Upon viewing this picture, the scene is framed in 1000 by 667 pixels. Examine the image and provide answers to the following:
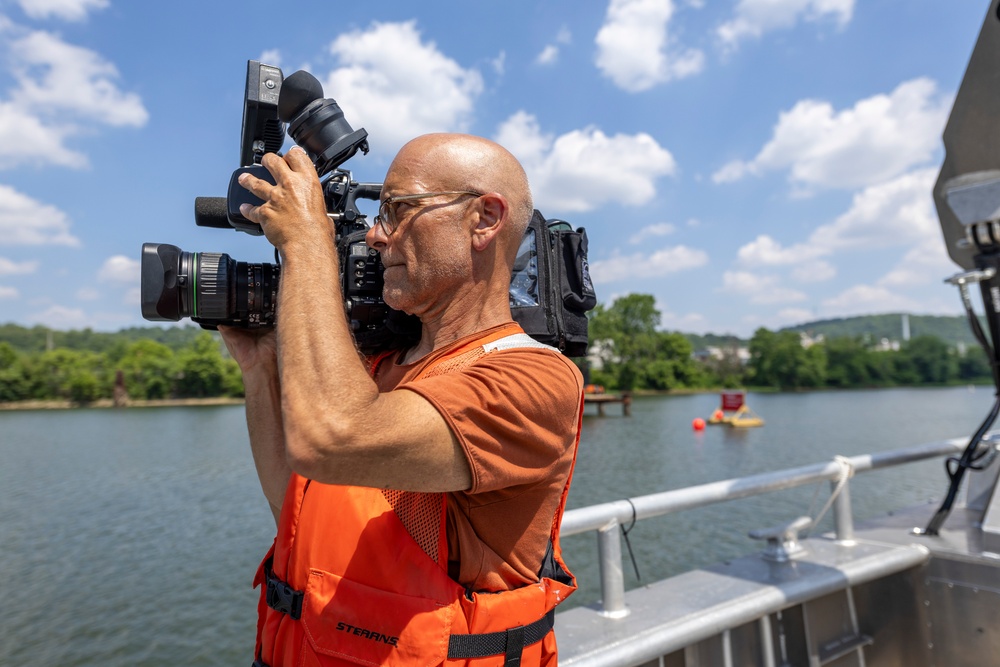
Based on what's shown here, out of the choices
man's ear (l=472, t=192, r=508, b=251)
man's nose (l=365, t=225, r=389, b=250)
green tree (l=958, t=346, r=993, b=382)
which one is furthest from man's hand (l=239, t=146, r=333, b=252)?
green tree (l=958, t=346, r=993, b=382)

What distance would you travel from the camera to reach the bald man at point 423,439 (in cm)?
93

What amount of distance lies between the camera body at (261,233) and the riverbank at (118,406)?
203 feet

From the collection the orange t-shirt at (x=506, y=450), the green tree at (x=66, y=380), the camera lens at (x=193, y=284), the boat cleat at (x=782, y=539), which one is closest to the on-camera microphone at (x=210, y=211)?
the camera lens at (x=193, y=284)

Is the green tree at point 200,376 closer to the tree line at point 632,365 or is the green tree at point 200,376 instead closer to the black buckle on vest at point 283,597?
the tree line at point 632,365

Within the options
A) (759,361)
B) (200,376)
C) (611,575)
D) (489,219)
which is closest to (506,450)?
(489,219)

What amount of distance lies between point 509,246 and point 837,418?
139 feet

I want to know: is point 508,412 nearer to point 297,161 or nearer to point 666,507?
point 297,161

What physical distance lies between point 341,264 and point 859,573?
260 cm

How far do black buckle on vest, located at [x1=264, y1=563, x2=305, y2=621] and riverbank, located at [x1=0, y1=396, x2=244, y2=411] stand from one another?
204ft

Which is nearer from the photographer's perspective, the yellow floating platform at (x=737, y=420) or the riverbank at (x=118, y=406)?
the yellow floating platform at (x=737, y=420)

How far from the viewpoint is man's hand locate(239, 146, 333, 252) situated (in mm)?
1057

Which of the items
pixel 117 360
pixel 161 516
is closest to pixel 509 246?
pixel 161 516

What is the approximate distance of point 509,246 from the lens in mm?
1317

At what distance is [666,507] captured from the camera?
2.40 metres
